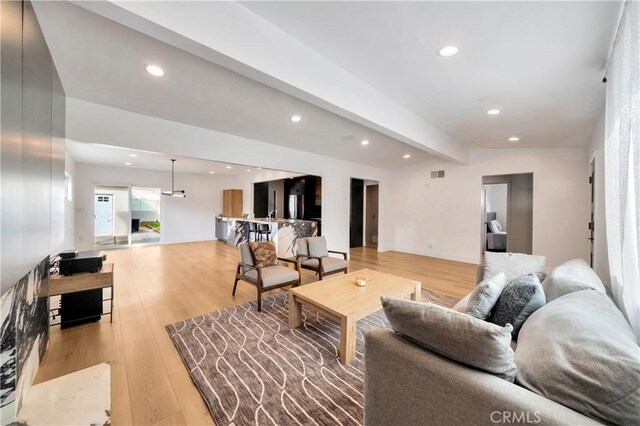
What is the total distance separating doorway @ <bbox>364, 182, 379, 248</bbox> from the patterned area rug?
18.1 ft

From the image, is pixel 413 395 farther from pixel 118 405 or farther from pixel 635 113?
pixel 118 405

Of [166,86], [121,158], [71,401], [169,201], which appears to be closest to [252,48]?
[166,86]

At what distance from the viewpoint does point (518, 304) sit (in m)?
1.55

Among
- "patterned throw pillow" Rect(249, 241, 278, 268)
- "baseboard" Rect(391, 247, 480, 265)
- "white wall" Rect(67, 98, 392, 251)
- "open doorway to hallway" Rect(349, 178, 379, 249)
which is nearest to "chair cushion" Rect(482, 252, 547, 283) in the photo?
"patterned throw pillow" Rect(249, 241, 278, 268)

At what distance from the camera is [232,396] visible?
1720 mm

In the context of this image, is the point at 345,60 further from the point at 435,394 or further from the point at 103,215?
the point at 103,215

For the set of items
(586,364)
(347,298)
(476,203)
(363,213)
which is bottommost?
(347,298)

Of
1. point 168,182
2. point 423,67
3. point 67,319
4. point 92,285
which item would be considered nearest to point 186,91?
point 92,285

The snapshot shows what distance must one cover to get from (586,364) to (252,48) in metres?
2.50

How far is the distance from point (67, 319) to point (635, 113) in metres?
4.84

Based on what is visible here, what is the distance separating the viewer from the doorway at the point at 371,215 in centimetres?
827

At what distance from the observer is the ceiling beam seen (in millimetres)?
1482

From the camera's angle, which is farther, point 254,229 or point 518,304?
point 254,229

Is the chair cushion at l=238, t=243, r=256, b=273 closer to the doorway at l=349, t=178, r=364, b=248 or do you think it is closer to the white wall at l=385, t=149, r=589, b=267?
the doorway at l=349, t=178, r=364, b=248
